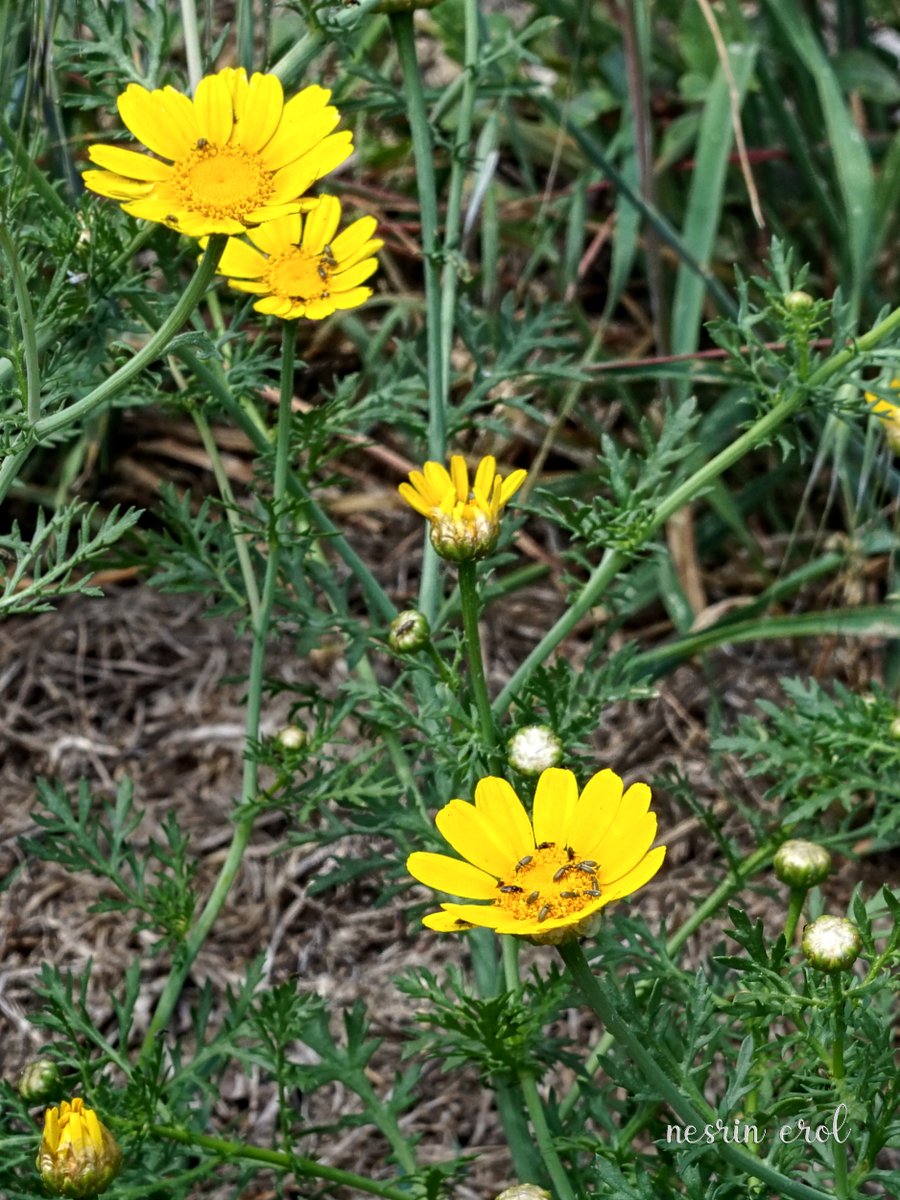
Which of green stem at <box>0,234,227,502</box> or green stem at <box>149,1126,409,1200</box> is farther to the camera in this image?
green stem at <box>149,1126,409,1200</box>

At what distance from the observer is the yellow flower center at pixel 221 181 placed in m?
1.17

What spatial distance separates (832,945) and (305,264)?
781 mm

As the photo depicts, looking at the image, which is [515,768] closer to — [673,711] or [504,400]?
[504,400]

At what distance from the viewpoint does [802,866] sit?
54.1 inches

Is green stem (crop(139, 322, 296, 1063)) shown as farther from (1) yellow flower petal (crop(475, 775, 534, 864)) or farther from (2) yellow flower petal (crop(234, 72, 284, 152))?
(1) yellow flower petal (crop(475, 775, 534, 864))

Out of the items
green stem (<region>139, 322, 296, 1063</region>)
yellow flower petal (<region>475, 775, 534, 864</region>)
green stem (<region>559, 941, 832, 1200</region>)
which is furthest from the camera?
green stem (<region>139, 322, 296, 1063</region>)

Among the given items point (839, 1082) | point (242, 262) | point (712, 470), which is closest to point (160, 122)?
point (242, 262)

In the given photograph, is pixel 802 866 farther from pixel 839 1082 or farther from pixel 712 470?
pixel 712 470

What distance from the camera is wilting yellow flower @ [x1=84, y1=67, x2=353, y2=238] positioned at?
1176 mm

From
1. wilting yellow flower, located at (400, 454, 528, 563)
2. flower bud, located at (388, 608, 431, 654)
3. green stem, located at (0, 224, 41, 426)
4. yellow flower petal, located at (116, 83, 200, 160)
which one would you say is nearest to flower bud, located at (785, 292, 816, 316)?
wilting yellow flower, located at (400, 454, 528, 563)

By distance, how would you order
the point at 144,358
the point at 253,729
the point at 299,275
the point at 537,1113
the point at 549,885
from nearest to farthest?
1. the point at 549,885
2. the point at 144,358
3. the point at 537,1113
4. the point at 299,275
5. the point at 253,729

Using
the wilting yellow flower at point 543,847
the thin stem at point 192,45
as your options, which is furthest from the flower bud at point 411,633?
the thin stem at point 192,45

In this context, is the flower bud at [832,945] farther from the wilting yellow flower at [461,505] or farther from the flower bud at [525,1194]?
the wilting yellow flower at [461,505]

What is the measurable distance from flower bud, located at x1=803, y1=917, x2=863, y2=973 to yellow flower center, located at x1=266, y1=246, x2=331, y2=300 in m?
0.71
